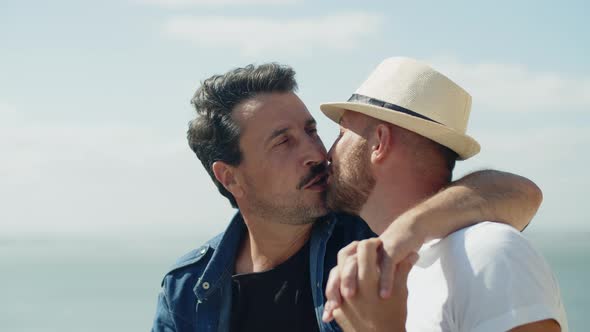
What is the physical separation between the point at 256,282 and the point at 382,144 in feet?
5.34

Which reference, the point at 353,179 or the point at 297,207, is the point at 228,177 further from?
the point at 353,179

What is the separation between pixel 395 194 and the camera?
3.14 meters

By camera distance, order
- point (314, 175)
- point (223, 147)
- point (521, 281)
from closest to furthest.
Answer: point (521, 281) → point (314, 175) → point (223, 147)

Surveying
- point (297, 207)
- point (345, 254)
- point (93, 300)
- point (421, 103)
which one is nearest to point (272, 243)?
point (297, 207)

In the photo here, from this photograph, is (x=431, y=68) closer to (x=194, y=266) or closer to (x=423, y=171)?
(x=423, y=171)

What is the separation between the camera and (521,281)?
96.7 inches

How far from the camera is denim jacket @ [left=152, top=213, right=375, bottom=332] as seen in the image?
14.6 ft

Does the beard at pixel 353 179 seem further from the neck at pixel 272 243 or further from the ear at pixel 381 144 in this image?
the neck at pixel 272 243

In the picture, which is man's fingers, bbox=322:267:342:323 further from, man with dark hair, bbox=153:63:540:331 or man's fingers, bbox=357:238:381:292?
man with dark hair, bbox=153:63:540:331

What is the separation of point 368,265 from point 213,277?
7.40ft

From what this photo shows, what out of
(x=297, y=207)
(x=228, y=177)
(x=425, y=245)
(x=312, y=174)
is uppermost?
(x=228, y=177)

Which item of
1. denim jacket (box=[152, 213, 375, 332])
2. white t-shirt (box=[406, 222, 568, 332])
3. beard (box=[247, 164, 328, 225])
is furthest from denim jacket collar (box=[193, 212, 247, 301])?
white t-shirt (box=[406, 222, 568, 332])

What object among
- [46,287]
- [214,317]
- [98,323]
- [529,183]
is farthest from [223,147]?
[46,287]

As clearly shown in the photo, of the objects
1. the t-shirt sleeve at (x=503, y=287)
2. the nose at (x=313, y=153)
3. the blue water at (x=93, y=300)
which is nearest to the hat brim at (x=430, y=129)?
the t-shirt sleeve at (x=503, y=287)
